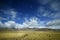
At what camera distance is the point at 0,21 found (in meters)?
2.65

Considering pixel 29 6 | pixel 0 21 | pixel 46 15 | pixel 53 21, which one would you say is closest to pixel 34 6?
pixel 29 6

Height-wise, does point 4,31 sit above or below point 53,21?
below

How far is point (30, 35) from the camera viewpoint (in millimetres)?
2631

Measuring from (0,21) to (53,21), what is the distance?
109 centimetres

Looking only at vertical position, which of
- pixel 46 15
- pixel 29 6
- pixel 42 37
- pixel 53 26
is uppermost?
pixel 29 6

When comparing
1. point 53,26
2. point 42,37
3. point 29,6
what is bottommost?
point 42,37

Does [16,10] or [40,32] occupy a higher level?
[16,10]

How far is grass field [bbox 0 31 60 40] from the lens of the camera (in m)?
2.62

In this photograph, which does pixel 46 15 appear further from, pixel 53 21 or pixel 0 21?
pixel 0 21

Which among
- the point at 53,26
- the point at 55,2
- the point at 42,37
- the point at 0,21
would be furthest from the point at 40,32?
the point at 0,21

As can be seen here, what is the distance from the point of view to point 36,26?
2645 millimetres

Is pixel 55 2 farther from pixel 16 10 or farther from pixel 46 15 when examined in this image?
pixel 16 10

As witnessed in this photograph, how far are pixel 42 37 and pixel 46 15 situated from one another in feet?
1.51

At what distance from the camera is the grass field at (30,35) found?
8.60 ft
